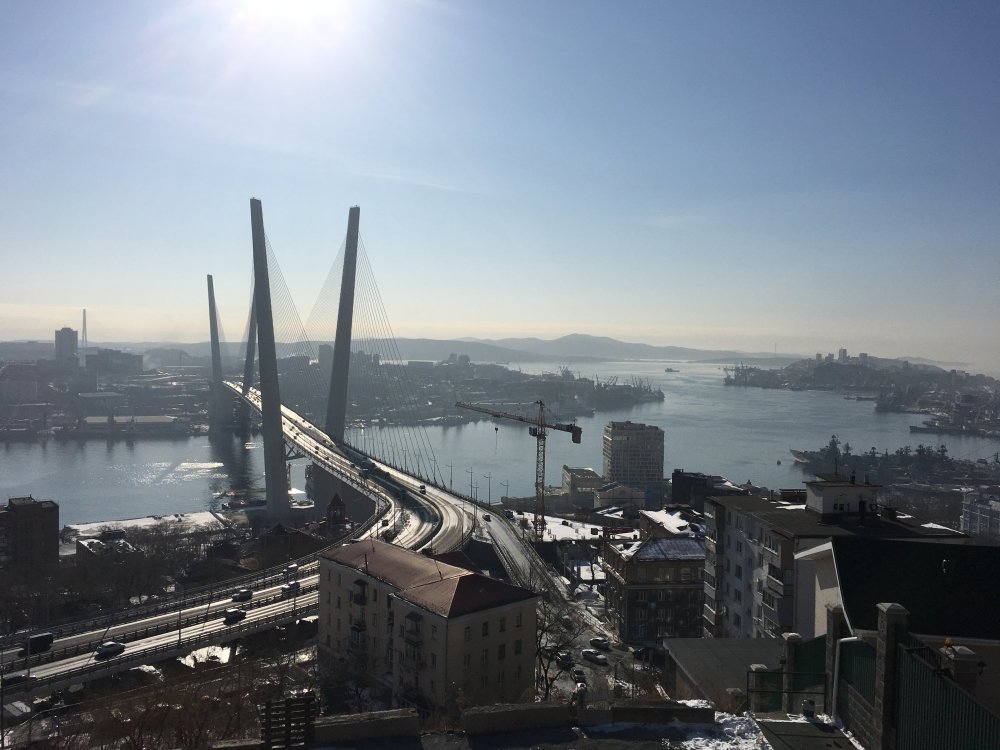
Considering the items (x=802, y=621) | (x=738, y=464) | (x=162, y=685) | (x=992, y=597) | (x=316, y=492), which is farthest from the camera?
(x=738, y=464)

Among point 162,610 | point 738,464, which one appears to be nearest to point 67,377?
point 738,464

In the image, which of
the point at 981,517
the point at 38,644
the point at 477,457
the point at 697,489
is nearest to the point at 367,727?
the point at 38,644

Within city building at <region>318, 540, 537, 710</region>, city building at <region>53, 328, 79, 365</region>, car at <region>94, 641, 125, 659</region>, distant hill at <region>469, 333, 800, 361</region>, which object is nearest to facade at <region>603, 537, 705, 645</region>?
city building at <region>318, 540, 537, 710</region>

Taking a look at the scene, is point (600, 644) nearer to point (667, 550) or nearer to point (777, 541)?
point (667, 550)

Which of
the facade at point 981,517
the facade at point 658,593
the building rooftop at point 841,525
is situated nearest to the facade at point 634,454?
the facade at point 981,517

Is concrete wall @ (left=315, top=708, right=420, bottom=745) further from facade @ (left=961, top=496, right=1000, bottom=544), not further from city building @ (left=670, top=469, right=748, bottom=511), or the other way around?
facade @ (left=961, top=496, right=1000, bottom=544)

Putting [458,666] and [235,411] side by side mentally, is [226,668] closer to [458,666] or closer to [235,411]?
[458,666]
